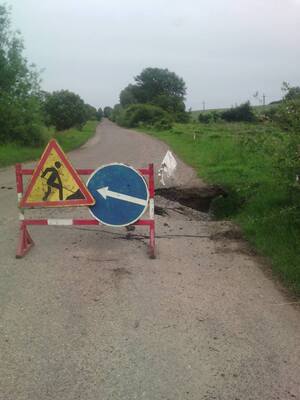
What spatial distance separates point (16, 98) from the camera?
945 inches

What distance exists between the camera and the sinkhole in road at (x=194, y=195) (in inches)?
433

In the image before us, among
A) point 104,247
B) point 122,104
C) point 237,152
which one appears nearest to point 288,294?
point 104,247

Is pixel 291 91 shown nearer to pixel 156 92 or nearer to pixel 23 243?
pixel 23 243

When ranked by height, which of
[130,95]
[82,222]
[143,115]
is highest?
[130,95]

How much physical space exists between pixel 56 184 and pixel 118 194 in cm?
80

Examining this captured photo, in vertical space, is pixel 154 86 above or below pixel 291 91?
above

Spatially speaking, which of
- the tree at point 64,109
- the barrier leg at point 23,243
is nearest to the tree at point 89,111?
the tree at point 64,109

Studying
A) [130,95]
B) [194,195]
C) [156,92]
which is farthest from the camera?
[130,95]

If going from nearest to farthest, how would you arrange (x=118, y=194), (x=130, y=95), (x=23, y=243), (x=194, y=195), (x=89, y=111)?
(x=118, y=194), (x=23, y=243), (x=194, y=195), (x=89, y=111), (x=130, y=95)

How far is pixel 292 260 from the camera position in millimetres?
5902

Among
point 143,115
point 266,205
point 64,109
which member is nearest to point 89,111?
point 143,115

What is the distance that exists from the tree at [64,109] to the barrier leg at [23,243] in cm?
4029

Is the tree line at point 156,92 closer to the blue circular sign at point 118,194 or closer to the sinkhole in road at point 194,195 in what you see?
the sinkhole in road at point 194,195

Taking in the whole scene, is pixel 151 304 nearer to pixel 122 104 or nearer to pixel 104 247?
pixel 104 247
